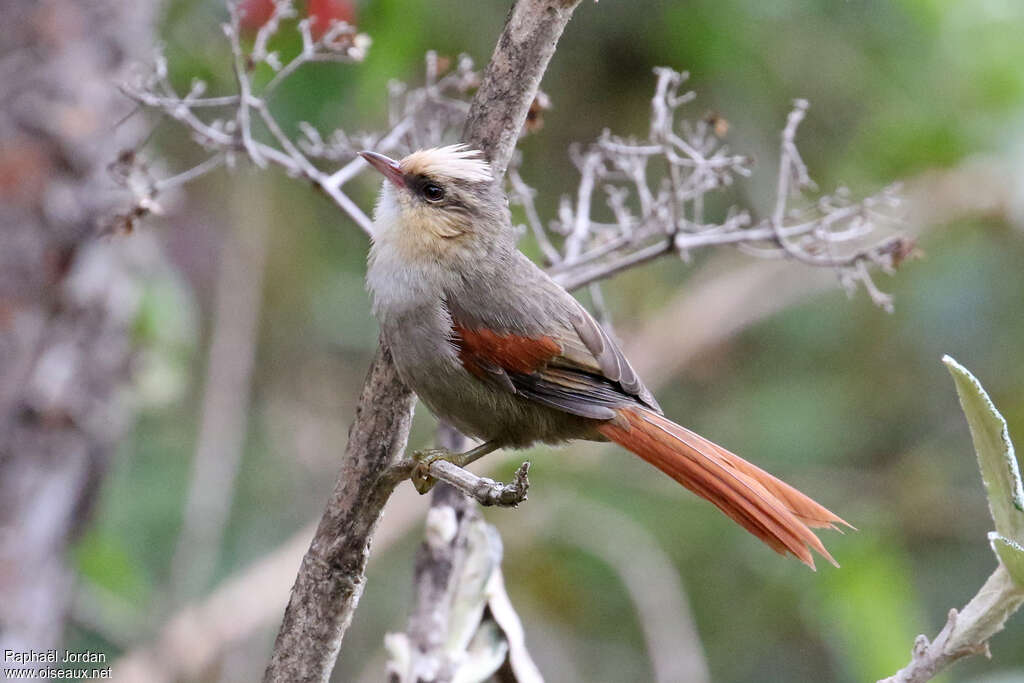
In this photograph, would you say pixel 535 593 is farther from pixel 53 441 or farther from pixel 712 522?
pixel 53 441

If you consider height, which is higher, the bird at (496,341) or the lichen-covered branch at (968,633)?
the bird at (496,341)

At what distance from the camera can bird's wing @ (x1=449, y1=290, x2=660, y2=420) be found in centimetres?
292

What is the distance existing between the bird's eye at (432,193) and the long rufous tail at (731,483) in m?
0.77

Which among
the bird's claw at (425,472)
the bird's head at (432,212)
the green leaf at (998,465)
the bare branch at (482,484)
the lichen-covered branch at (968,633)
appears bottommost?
the lichen-covered branch at (968,633)

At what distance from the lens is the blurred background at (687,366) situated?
512cm

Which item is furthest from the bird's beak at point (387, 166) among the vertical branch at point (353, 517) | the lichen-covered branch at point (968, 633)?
the lichen-covered branch at point (968, 633)

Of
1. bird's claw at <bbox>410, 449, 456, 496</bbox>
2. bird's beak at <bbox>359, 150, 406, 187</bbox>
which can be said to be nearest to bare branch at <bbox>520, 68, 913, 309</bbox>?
bird's beak at <bbox>359, 150, 406, 187</bbox>

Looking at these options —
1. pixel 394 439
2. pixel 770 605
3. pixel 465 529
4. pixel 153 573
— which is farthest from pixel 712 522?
pixel 394 439

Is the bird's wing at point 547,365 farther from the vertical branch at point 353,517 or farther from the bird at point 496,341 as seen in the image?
the vertical branch at point 353,517

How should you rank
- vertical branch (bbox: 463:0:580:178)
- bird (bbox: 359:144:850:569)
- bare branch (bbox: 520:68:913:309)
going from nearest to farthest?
1. vertical branch (bbox: 463:0:580:178)
2. bird (bbox: 359:144:850:569)
3. bare branch (bbox: 520:68:913:309)

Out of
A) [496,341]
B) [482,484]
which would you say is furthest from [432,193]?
[482,484]

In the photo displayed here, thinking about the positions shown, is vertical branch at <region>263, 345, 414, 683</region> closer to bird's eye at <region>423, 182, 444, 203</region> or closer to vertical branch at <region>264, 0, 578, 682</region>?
vertical branch at <region>264, 0, 578, 682</region>

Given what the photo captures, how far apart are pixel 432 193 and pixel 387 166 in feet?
0.54

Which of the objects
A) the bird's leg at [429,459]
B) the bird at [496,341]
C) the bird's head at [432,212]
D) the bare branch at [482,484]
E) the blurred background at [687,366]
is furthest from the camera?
the blurred background at [687,366]
